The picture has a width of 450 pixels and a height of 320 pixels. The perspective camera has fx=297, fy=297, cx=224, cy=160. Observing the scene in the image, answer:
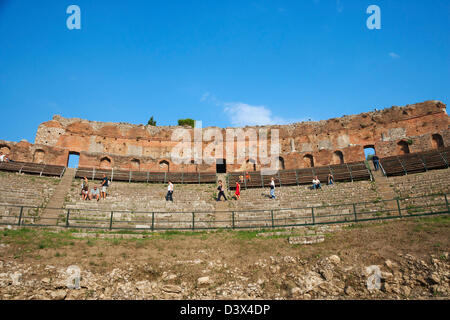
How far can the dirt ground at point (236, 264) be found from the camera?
9.89 m

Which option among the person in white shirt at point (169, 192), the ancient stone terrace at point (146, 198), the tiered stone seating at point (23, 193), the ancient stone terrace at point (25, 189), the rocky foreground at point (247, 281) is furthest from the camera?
the person in white shirt at point (169, 192)

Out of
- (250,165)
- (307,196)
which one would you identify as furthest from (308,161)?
(307,196)

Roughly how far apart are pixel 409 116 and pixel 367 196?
16.9 metres

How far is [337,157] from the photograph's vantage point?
34125mm

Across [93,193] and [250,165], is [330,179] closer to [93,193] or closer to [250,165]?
[250,165]

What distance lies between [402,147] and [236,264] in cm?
2753

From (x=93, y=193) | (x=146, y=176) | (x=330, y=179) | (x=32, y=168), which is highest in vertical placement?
(x=32, y=168)

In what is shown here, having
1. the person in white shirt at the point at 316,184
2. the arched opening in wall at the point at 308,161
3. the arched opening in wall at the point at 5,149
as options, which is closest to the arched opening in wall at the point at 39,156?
the arched opening in wall at the point at 5,149

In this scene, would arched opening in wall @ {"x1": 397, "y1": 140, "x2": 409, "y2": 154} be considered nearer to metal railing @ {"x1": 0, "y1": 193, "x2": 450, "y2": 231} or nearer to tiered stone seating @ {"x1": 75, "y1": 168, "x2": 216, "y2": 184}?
metal railing @ {"x1": 0, "y1": 193, "x2": 450, "y2": 231}

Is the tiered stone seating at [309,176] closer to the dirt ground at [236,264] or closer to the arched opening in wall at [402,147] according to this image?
the arched opening in wall at [402,147]

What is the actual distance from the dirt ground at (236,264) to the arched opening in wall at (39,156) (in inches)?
810

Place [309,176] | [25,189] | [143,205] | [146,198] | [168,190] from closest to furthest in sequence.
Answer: [25,189] → [143,205] → [168,190] → [146,198] → [309,176]

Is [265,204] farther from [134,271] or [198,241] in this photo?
[134,271]
